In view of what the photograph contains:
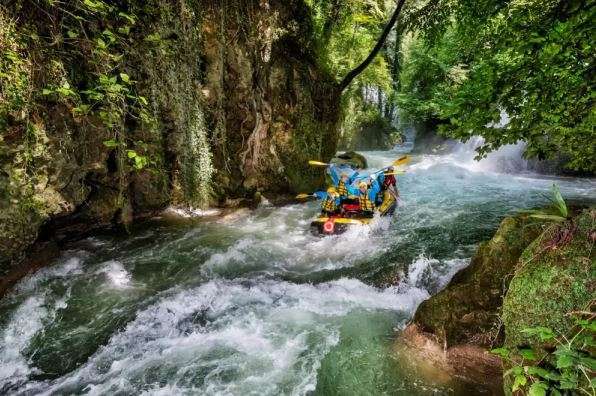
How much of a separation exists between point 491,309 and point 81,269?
631 cm

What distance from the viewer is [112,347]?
4.32 metres

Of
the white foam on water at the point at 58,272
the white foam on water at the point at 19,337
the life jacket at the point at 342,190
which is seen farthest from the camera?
the life jacket at the point at 342,190

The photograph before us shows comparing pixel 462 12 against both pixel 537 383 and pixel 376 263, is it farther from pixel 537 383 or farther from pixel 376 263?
pixel 537 383

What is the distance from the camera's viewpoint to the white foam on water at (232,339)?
378 cm

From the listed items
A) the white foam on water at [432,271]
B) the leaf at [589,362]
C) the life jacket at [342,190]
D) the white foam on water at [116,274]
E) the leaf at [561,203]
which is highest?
the leaf at [561,203]

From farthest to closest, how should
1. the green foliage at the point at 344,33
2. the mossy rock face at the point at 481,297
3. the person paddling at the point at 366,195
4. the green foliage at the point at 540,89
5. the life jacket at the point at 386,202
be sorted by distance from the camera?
1. the green foliage at the point at 344,33
2. the life jacket at the point at 386,202
3. the person paddling at the point at 366,195
4. the mossy rock face at the point at 481,297
5. the green foliage at the point at 540,89

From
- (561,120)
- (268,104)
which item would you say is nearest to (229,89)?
(268,104)

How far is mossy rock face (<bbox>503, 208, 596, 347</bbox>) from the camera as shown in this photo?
2359mm

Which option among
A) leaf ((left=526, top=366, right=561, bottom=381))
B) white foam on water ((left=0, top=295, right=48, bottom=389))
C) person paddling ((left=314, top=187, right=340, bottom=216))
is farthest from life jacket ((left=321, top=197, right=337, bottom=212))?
leaf ((left=526, top=366, right=561, bottom=381))

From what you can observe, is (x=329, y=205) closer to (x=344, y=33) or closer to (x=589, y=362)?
(x=589, y=362)

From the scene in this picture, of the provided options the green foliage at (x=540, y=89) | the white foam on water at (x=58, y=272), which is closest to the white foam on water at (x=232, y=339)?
the white foam on water at (x=58, y=272)

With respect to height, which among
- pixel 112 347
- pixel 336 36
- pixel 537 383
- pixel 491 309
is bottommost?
pixel 112 347

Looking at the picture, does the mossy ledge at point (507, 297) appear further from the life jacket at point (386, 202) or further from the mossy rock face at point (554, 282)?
the life jacket at point (386, 202)

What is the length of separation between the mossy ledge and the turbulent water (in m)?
0.35
